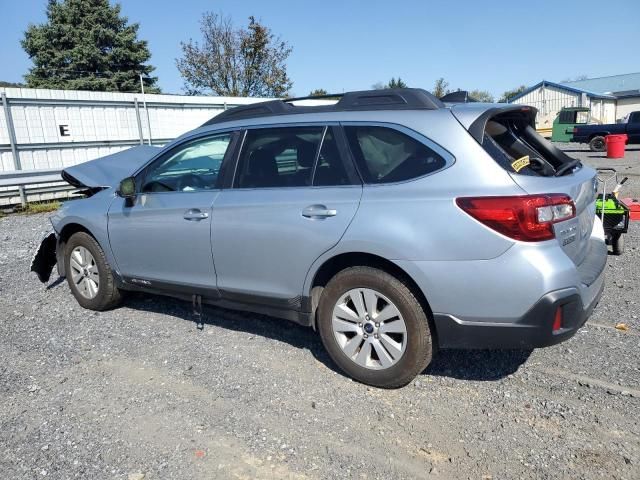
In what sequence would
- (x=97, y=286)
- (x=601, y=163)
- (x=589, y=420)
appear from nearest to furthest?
(x=589, y=420) < (x=97, y=286) < (x=601, y=163)

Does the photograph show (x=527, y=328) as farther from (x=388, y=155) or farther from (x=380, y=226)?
(x=388, y=155)

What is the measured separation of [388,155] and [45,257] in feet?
13.4

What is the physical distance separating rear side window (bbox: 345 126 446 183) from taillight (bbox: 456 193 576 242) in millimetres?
369

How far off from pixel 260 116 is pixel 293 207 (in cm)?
90

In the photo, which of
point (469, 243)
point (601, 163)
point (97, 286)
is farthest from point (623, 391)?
point (601, 163)

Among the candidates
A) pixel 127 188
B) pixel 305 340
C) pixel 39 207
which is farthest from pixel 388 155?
pixel 39 207

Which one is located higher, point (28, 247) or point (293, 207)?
point (293, 207)

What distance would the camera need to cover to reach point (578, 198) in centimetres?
322

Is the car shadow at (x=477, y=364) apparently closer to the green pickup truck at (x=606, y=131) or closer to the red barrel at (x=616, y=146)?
the red barrel at (x=616, y=146)

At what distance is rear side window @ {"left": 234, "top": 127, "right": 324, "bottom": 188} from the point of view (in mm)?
3656

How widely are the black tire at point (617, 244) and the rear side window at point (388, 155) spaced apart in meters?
4.09

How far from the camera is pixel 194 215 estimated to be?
160 inches

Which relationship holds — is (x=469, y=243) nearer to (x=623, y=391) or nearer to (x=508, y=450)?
(x=508, y=450)

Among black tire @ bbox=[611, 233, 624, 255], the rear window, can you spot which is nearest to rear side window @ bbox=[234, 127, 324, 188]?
the rear window
